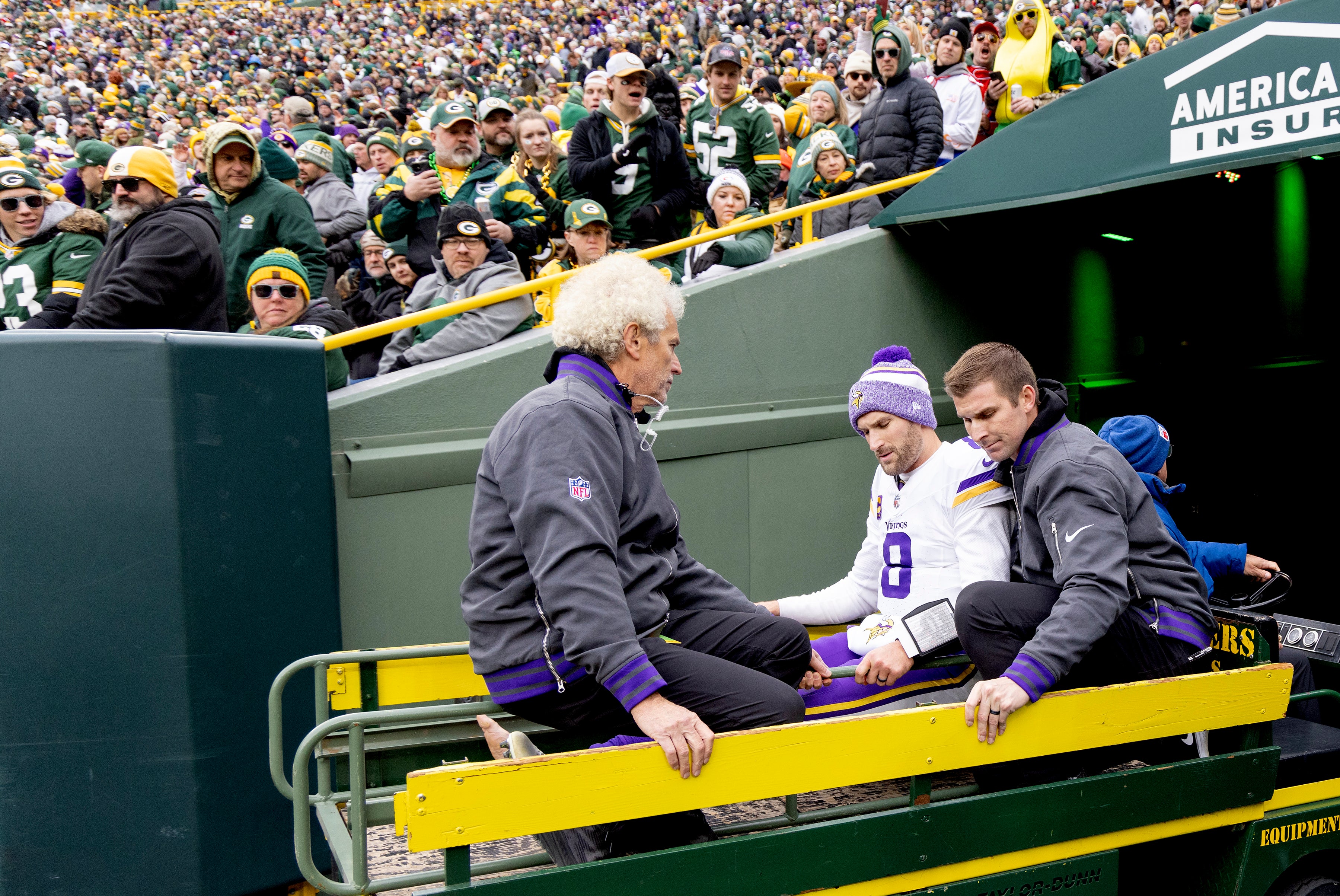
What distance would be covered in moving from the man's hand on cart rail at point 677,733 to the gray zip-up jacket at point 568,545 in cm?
4

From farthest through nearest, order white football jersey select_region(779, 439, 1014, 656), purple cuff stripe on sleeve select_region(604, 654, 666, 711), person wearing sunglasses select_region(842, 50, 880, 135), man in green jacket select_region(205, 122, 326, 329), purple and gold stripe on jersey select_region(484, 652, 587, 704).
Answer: person wearing sunglasses select_region(842, 50, 880, 135)
man in green jacket select_region(205, 122, 326, 329)
white football jersey select_region(779, 439, 1014, 656)
purple and gold stripe on jersey select_region(484, 652, 587, 704)
purple cuff stripe on sleeve select_region(604, 654, 666, 711)

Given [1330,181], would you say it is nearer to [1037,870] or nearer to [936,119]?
[936,119]

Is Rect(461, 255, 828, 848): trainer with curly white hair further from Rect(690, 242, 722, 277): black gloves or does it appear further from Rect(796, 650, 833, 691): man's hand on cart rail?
Rect(690, 242, 722, 277): black gloves

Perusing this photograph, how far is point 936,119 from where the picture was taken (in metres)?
7.12

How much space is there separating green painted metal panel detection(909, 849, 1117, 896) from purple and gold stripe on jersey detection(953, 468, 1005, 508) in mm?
1099

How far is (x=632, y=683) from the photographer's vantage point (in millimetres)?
2457

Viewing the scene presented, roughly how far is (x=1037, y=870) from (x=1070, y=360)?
4.93 metres

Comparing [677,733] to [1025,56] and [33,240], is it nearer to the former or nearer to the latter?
[33,240]

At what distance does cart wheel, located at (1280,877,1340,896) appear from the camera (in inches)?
138

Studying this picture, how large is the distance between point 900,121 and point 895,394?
4136mm

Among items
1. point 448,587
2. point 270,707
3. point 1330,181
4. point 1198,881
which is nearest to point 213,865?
point 270,707

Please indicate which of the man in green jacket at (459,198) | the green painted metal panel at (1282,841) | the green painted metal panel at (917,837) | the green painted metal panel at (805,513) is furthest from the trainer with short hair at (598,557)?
the man in green jacket at (459,198)

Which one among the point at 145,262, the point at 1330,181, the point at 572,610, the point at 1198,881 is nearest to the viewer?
the point at 572,610

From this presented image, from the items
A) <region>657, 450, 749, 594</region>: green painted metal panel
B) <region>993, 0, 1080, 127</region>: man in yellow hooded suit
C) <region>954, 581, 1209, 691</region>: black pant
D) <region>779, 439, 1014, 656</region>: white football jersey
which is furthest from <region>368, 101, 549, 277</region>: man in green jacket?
<region>954, 581, 1209, 691</region>: black pant
